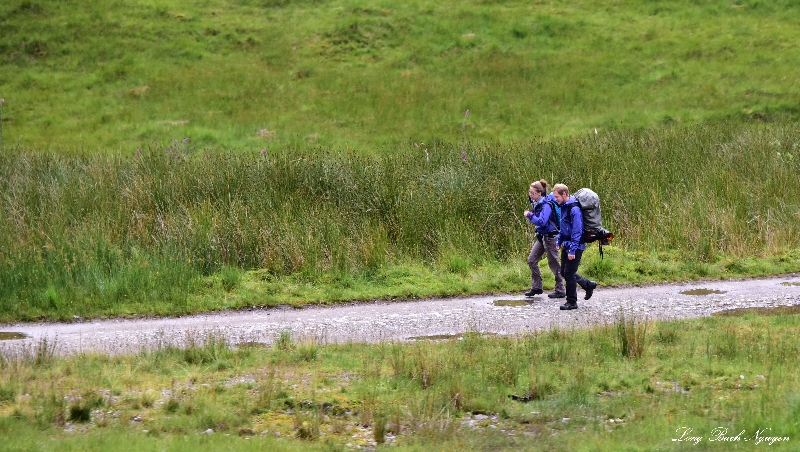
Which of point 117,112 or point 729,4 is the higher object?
point 729,4

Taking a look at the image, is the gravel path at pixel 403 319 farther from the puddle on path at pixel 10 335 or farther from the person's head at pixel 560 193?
the person's head at pixel 560 193

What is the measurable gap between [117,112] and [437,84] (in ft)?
42.3

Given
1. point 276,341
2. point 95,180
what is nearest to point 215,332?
point 276,341

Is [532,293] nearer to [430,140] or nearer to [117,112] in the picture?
[430,140]

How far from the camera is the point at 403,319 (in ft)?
34.3

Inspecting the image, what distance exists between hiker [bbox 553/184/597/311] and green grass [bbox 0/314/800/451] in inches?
68.2

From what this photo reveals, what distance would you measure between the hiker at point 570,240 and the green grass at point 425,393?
5.69 ft

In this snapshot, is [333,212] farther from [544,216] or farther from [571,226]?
[571,226]

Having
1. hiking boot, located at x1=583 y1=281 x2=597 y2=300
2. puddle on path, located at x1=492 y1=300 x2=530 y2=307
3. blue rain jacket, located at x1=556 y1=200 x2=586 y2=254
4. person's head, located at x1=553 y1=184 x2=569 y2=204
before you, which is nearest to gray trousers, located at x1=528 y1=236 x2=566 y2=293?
puddle on path, located at x1=492 y1=300 x2=530 y2=307

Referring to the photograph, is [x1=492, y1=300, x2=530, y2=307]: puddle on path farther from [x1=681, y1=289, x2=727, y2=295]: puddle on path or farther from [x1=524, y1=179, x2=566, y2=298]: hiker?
[x1=681, y1=289, x2=727, y2=295]: puddle on path

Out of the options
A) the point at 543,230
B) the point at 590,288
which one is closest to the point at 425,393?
the point at 590,288

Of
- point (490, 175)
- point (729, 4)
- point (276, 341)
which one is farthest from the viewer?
point (729, 4)

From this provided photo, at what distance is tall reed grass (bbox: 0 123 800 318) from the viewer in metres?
12.1

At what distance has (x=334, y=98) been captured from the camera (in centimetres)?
3469
